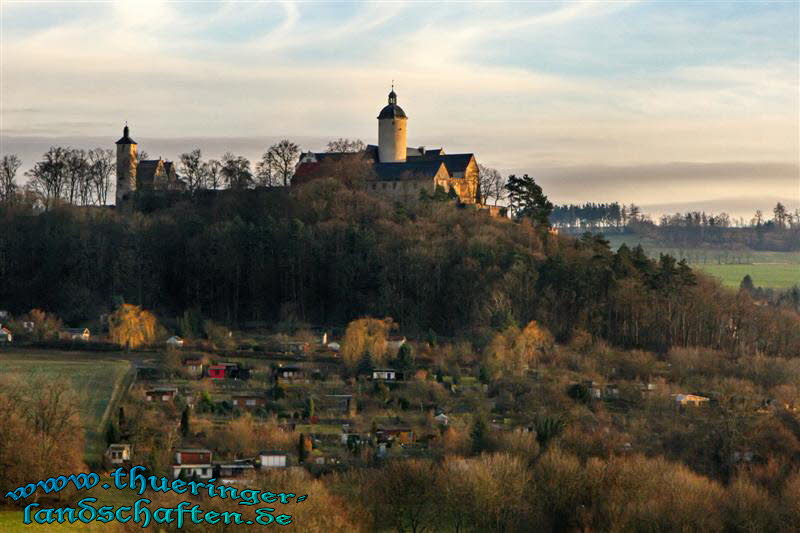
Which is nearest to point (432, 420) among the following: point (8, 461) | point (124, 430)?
point (124, 430)

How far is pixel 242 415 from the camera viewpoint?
150 ft

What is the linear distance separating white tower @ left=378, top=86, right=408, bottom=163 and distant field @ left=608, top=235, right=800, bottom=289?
3445 centimetres

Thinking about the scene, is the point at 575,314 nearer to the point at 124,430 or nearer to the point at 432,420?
the point at 432,420

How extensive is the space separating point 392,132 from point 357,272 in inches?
617

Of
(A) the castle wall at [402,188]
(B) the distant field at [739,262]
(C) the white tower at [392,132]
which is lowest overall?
(B) the distant field at [739,262]

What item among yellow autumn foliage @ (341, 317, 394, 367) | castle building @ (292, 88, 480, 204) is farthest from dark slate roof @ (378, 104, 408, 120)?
yellow autumn foliage @ (341, 317, 394, 367)

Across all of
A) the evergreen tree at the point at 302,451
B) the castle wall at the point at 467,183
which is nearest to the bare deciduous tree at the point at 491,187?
the castle wall at the point at 467,183

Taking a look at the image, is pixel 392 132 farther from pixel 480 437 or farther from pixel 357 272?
pixel 480 437

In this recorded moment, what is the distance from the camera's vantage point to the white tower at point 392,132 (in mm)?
79312

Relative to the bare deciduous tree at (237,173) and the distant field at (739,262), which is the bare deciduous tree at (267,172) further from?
the distant field at (739,262)

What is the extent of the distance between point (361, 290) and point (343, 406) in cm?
1959

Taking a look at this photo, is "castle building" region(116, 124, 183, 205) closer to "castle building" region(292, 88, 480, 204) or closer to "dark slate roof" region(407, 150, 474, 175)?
"castle building" region(292, 88, 480, 204)

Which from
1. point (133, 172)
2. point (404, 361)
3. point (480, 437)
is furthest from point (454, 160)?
point (480, 437)

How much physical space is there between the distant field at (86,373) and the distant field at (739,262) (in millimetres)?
60573
